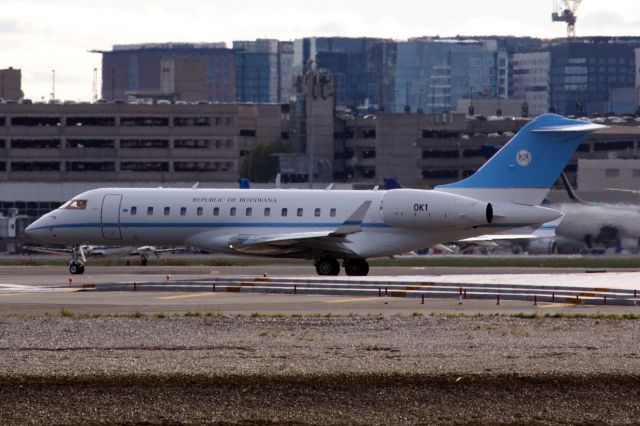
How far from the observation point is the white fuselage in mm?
60844

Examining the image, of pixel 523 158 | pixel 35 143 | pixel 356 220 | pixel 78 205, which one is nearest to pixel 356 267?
pixel 356 220

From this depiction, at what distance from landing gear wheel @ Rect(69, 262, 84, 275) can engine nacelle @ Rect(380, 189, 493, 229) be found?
43.8 ft

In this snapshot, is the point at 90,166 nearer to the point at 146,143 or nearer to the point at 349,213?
the point at 146,143

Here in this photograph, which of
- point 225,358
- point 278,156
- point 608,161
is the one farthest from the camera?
point 278,156

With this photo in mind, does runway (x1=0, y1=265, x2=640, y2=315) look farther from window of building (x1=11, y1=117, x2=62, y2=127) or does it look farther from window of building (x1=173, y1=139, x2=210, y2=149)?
window of building (x1=11, y1=117, x2=62, y2=127)

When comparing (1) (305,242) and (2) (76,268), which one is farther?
(2) (76,268)

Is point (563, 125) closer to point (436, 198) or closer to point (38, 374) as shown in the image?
point (436, 198)

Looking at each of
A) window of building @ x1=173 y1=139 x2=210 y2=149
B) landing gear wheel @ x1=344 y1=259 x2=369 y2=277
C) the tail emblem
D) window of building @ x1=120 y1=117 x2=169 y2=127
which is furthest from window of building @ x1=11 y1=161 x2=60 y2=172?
the tail emblem

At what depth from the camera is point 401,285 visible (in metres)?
51.7

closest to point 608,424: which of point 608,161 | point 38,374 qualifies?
point 38,374

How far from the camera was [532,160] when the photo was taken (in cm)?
6216

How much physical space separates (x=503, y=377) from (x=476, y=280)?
24971mm

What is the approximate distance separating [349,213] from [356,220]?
470 millimetres

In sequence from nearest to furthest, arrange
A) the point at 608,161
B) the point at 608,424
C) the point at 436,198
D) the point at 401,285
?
the point at 608,424 < the point at 401,285 < the point at 436,198 < the point at 608,161
